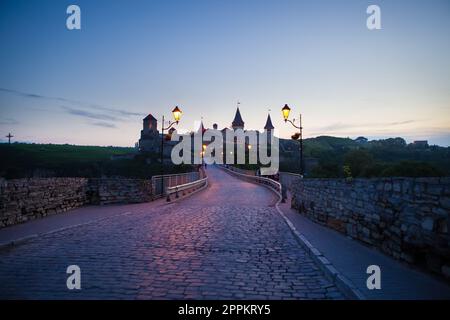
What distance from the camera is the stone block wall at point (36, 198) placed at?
9711 mm

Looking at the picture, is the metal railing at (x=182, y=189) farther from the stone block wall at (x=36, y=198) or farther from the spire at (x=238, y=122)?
the spire at (x=238, y=122)

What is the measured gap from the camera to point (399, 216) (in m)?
5.72

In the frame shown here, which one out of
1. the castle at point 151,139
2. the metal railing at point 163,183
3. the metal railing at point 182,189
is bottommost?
the metal railing at point 182,189

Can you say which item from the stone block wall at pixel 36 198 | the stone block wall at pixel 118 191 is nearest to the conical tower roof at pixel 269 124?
the stone block wall at pixel 118 191

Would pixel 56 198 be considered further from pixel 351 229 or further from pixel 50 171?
pixel 50 171

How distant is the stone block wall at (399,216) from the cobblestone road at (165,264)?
1.66m

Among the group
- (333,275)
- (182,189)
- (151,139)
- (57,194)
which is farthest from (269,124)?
(333,275)

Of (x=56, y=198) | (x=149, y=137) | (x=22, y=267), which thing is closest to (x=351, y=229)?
(x=22, y=267)

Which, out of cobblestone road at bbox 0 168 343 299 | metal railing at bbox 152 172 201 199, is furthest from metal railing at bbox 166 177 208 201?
cobblestone road at bbox 0 168 343 299

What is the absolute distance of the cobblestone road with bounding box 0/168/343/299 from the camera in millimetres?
4473

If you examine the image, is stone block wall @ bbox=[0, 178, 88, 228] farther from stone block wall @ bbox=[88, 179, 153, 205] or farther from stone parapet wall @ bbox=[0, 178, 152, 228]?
stone block wall @ bbox=[88, 179, 153, 205]

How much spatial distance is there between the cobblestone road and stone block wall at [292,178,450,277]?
1664 millimetres

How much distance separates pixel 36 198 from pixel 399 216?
39.4 feet
